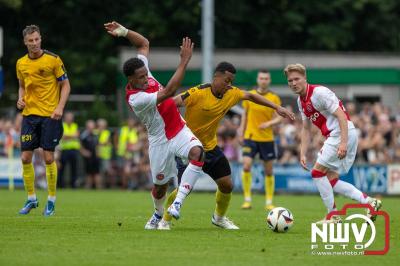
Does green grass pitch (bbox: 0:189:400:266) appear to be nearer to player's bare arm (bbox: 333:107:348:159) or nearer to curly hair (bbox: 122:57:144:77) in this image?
player's bare arm (bbox: 333:107:348:159)

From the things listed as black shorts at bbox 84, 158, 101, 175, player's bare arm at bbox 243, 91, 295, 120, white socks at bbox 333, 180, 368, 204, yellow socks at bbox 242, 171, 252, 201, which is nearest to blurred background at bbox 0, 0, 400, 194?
black shorts at bbox 84, 158, 101, 175

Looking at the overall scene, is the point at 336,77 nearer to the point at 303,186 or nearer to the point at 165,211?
the point at 303,186

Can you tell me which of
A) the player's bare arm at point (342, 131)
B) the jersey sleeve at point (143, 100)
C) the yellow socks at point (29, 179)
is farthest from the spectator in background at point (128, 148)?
→ the jersey sleeve at point (143, 100)

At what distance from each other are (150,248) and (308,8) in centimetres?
3371

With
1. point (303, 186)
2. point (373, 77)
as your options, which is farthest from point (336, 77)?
point (303, 186)

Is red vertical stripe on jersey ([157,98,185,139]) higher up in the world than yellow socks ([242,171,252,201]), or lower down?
higher up

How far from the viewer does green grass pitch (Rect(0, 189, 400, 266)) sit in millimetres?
9703

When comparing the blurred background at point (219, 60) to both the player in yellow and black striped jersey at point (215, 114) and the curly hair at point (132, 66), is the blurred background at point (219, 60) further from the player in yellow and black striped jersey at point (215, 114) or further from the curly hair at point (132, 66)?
the curly hair at point (132, 66)

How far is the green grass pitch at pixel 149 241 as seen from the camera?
9.70 metres

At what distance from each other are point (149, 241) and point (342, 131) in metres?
3.02

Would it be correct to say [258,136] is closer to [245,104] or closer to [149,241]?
[245,104]

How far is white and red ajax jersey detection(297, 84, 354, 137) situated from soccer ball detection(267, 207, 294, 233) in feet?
4.63

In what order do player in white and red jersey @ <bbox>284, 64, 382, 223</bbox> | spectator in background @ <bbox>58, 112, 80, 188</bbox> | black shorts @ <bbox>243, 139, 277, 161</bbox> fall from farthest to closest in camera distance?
spectator in background @ <bbox>58, 112, 80, 188</bbox>
black shorts @ <bbox>243, 139, 277, 161</bbox>
player in white and red jersey @ <bbox>284, 64, 382, 223</bbox>

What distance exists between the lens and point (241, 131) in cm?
1961
